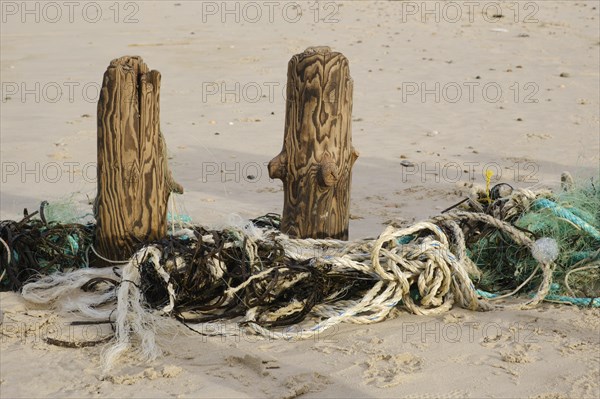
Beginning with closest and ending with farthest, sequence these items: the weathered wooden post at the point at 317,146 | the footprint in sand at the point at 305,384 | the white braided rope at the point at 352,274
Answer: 1. the footprint in sand at the point at 305,384
2. the white braided rope at the point at 352,274
3. the weathered wooden post at the point at 317,146

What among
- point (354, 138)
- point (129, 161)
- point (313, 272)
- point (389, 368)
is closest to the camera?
point (389, 368)

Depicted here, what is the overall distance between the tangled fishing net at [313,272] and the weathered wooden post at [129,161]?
6.3 inches

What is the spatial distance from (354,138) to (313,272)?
500 cm

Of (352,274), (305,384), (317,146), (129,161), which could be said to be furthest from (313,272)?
(129,161)

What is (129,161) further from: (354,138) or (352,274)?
(354,138)

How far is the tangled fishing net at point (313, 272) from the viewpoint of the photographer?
15.1 ft

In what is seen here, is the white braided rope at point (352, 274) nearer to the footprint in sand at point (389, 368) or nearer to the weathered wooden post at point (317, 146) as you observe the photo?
the weathered wooden post at point (317, 146)

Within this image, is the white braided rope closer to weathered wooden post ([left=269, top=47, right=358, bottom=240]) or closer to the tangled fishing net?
the tangled fishing net

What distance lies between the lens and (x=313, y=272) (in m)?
4.70

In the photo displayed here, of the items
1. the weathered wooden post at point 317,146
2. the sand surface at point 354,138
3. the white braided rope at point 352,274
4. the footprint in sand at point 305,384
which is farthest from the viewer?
the weathered wooden post at point 317,146

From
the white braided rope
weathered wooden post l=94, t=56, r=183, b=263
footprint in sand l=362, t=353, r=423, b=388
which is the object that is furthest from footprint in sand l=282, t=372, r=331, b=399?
weathered wooden post l=94, t=56, r=183, b=263

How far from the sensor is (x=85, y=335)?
4.45 m

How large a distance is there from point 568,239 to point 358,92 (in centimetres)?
683

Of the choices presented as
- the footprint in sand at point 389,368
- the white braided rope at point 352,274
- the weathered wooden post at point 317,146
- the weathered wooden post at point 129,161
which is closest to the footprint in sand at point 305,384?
the footprint in sand at point 389,368
